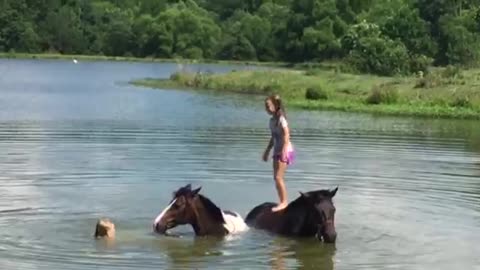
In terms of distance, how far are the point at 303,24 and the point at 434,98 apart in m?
70.2

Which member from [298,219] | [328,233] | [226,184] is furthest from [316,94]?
[328,233]

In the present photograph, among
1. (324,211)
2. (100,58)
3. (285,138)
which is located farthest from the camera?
(100,58)

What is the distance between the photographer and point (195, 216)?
17469 mm

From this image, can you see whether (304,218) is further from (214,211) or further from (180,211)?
(180,211)

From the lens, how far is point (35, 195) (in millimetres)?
21484

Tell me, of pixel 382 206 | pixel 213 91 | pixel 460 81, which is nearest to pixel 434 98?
pixel 460 81

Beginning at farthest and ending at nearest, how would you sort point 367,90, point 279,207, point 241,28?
point 241,28
point 367,90
point 279,207

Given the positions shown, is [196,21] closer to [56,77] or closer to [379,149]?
[56,77]

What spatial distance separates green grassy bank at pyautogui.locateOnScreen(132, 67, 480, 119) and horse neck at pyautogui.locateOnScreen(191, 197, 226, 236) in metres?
31.8

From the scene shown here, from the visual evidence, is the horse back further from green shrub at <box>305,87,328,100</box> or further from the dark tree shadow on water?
green shrub at <box>305,87,328,100</box>

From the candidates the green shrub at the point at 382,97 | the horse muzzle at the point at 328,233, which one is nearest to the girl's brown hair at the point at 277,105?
the horse muzzle at the point at 328,233

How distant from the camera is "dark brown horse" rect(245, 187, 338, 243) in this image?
17.2 meters

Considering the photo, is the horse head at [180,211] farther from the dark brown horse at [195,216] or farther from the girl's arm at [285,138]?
the girl's arm at [285,138]

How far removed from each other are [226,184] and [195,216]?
6.16 meters
